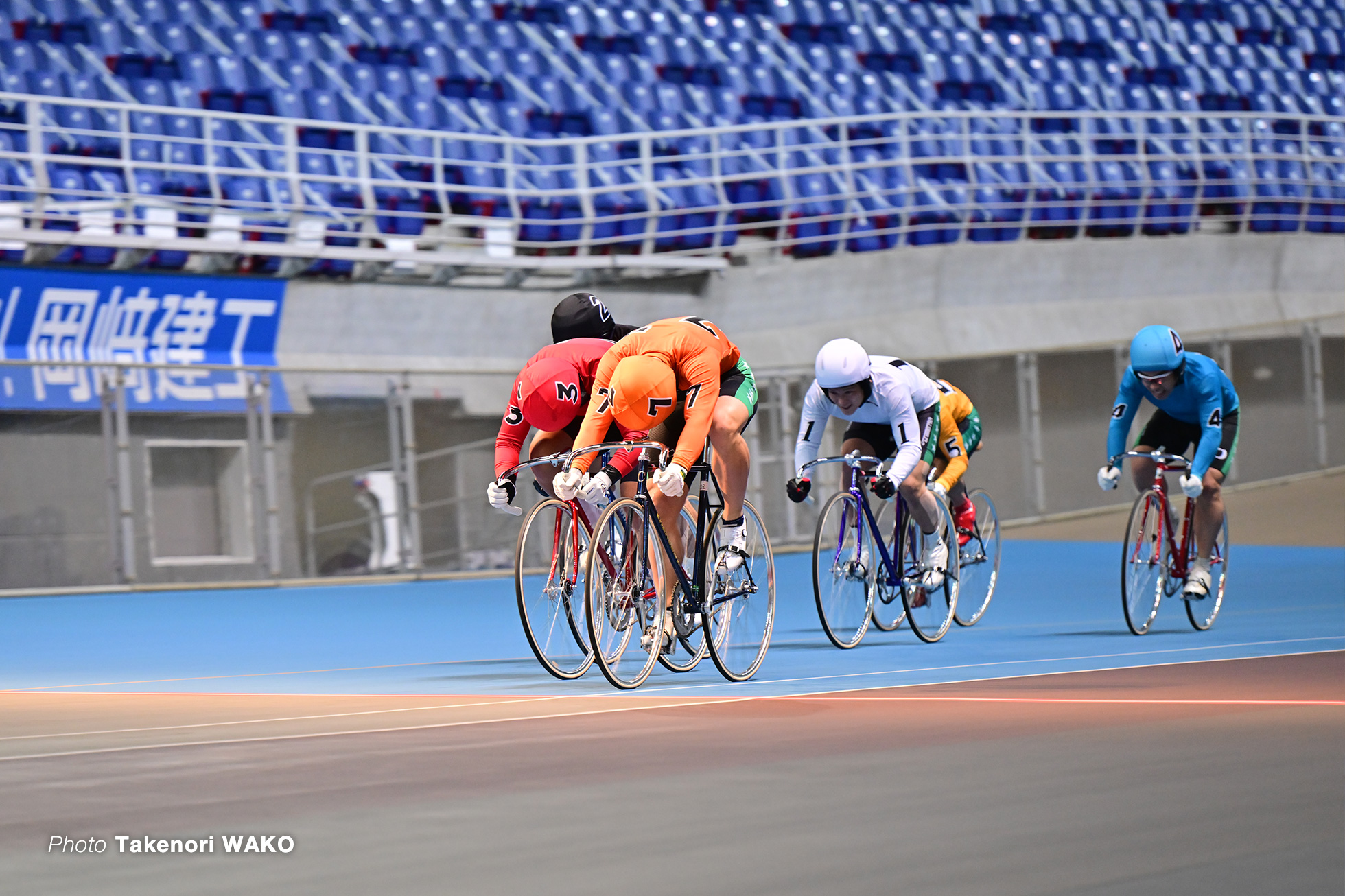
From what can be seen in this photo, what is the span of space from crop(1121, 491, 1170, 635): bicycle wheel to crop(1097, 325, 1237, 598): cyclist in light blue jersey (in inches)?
5.8

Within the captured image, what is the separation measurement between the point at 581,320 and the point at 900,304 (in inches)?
451

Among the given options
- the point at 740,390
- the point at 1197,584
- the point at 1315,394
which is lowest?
the point at 1197,584

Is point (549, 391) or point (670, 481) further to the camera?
point (549, 391)

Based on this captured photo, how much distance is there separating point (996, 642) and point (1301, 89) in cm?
1828

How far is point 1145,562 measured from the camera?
8.22 m

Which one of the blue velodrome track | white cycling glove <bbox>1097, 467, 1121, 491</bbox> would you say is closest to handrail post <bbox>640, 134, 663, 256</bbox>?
the blue velodrome track

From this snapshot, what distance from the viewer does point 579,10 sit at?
2009 cm

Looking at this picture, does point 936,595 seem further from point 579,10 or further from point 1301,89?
point 1301,89

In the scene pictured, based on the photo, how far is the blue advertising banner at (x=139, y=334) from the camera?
1212 centimetres

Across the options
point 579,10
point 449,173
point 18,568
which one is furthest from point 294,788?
point 579,10

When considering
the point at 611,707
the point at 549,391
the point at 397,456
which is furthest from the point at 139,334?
the point at 611,707

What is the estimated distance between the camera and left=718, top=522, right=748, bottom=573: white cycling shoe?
6.48m

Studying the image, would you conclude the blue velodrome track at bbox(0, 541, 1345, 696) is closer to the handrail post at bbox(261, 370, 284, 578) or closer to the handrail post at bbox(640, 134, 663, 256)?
the handrail post at bbox(261, 370, 284, 578)

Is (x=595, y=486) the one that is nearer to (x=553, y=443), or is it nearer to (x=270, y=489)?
(x=553, y=443)
